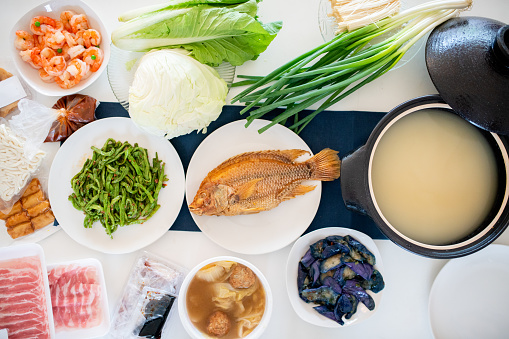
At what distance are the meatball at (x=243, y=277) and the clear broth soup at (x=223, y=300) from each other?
0.04ft

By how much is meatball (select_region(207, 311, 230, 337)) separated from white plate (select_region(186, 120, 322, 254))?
0.25 metres

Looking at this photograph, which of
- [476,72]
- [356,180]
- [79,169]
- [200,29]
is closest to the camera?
[476,72]

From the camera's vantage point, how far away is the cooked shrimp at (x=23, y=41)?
4.66 feet

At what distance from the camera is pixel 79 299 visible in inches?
57.2

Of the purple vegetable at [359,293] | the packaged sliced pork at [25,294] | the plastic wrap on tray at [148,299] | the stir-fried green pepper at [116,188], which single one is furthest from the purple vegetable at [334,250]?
the packaged sliced pork at [25,294]

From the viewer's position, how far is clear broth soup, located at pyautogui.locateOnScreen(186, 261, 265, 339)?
56.3 inches

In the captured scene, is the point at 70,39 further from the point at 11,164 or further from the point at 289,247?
the point at 289,247

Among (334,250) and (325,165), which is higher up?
(325,165)

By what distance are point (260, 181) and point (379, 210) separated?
1.52 ft

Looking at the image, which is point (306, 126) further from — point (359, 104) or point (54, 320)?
point (54, 320)

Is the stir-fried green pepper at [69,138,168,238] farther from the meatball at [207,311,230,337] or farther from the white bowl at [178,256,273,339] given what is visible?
the meatball at [207,311,230,337]

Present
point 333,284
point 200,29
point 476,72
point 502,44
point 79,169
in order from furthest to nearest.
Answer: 1. point 79,169
2. point 333,284
3. point 200,29
4. point 476,72
5. point 502,44

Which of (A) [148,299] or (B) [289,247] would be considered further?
(B) [289,247]

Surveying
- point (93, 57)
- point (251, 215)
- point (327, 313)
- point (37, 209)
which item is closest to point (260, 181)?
point (251, 215)
